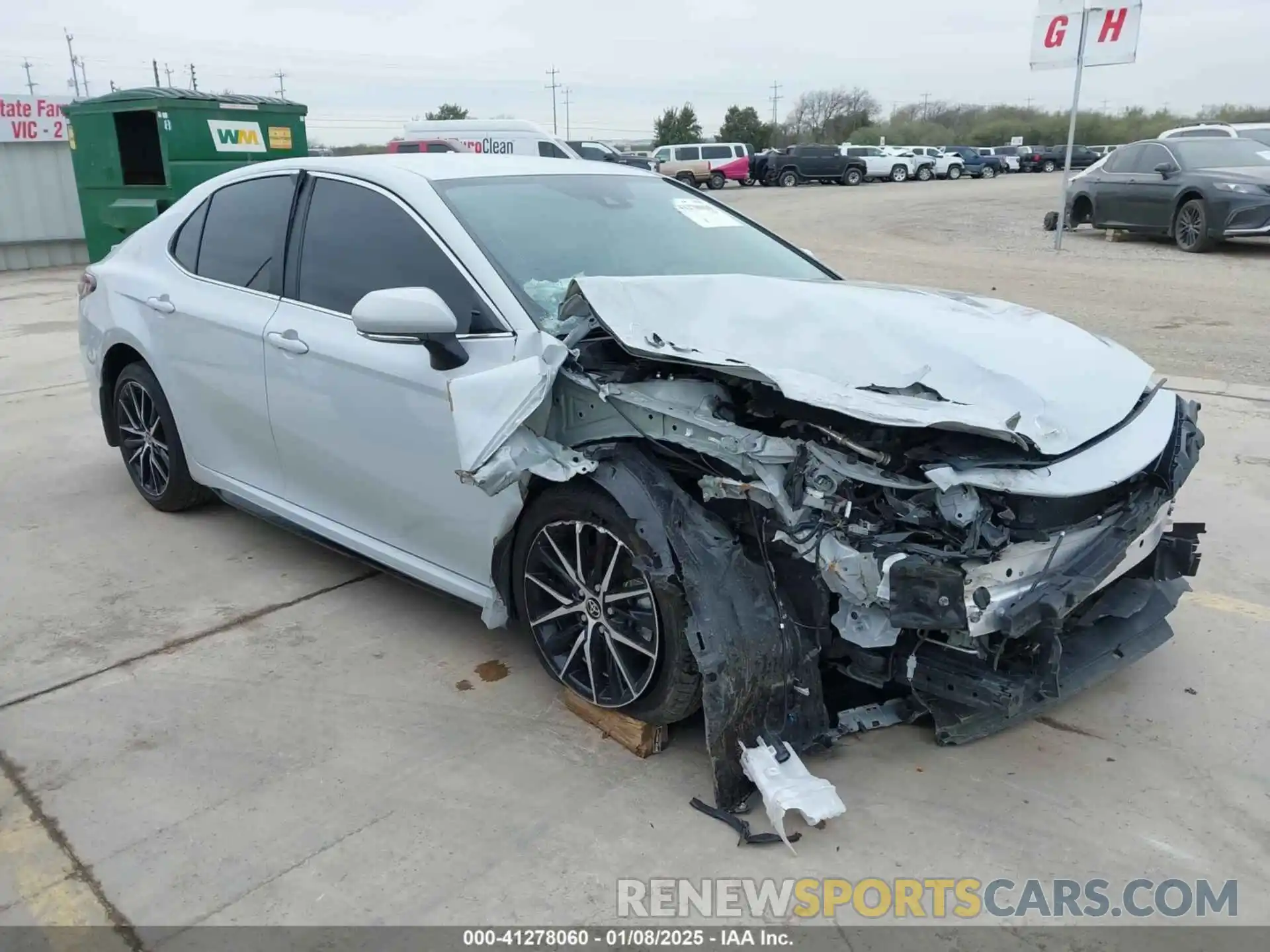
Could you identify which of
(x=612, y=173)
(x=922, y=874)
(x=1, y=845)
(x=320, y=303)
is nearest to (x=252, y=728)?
(x=1, y=845)

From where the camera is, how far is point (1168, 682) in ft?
11.2

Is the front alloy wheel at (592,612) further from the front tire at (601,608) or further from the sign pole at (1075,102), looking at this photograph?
the sign pole at (1075,102)

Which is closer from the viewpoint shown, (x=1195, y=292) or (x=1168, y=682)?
(x=1168, y=682)

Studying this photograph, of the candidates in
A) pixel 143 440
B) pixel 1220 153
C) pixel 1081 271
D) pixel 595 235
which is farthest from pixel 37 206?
pixel 1220 153

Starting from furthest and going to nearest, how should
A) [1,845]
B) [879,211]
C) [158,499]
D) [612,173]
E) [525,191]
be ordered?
[879,211] → [158,499] → [612,173] → [525,191] → [1,845]

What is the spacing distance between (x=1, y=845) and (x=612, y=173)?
3.13 meters

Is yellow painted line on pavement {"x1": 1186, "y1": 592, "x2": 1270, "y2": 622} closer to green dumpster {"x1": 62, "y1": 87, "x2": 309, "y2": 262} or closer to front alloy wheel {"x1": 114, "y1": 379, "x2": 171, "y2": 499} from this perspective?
front alloy wheel {"x1": 114, "y1": 379, "x2": 171, "y2": 499}

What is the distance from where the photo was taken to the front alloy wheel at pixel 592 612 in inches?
117

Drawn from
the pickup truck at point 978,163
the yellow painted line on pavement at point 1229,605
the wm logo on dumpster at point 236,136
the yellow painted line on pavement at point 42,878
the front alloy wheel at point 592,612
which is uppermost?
the wm logo on dumpster at point 236,136

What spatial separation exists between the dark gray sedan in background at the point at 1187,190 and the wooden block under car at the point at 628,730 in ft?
45.0

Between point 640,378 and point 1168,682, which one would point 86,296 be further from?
point 1168,682

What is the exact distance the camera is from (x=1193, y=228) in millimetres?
14375

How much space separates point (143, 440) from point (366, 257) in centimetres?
203

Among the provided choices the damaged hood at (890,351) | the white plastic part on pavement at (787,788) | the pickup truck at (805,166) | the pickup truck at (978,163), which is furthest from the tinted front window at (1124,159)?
the pickup truck at (978,163)
